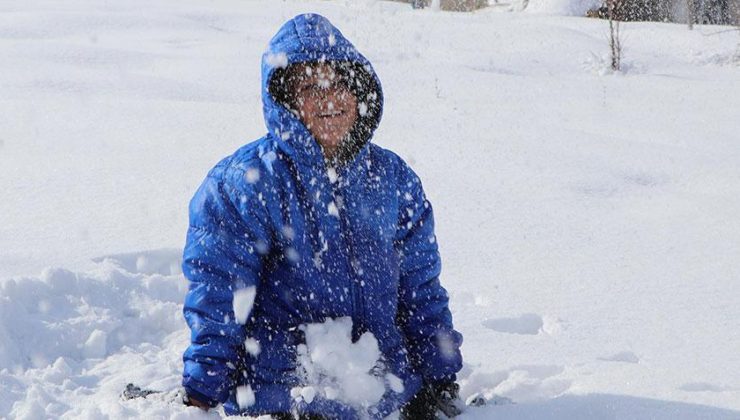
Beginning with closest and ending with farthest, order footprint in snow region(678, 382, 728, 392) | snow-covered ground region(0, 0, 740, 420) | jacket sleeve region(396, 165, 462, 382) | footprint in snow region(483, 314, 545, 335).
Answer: jacket sleeve region(396, 165, 462, 382) < footprint in snow region(678, 382, 728, 392) < snow-covered ground region(0, 0, 740, 420) < footprint in snow region(483, 314, 545, 335)

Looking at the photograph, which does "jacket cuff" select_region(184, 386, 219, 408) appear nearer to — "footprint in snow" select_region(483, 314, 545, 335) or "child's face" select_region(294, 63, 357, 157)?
"child's face" select_region(294, 63, 357, 157)

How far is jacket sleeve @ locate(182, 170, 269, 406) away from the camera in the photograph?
7.94 feet

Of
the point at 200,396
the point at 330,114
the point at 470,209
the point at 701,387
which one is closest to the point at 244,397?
the point at 200,396

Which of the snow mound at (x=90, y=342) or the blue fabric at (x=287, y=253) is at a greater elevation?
the blue fabric at (x=287, y=253)

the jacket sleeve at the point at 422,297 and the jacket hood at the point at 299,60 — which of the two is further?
the jacket sleeve at the point at 422,297

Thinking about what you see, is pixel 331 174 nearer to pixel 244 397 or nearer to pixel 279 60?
pixel 279 60

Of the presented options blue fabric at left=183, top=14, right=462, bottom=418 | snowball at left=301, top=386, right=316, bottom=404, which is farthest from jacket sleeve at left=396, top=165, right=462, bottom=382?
snowball at left=301, top=386, right=316, bottom=404

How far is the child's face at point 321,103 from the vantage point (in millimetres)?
2545

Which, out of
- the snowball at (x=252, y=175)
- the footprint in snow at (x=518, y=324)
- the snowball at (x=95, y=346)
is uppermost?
the snowball at (x=252, y=175)

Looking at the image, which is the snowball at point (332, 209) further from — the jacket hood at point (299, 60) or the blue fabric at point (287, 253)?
the jacket hood at point (299, 60)

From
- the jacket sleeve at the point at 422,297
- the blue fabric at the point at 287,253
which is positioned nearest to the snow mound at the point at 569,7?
the jacket sleeve at the point at 422,297

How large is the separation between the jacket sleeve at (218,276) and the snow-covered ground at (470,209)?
0.72ft

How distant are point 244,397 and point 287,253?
0.43m

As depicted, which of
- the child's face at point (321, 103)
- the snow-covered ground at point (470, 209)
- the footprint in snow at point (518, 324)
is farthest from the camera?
the footprint in snow at point (518, 324)
